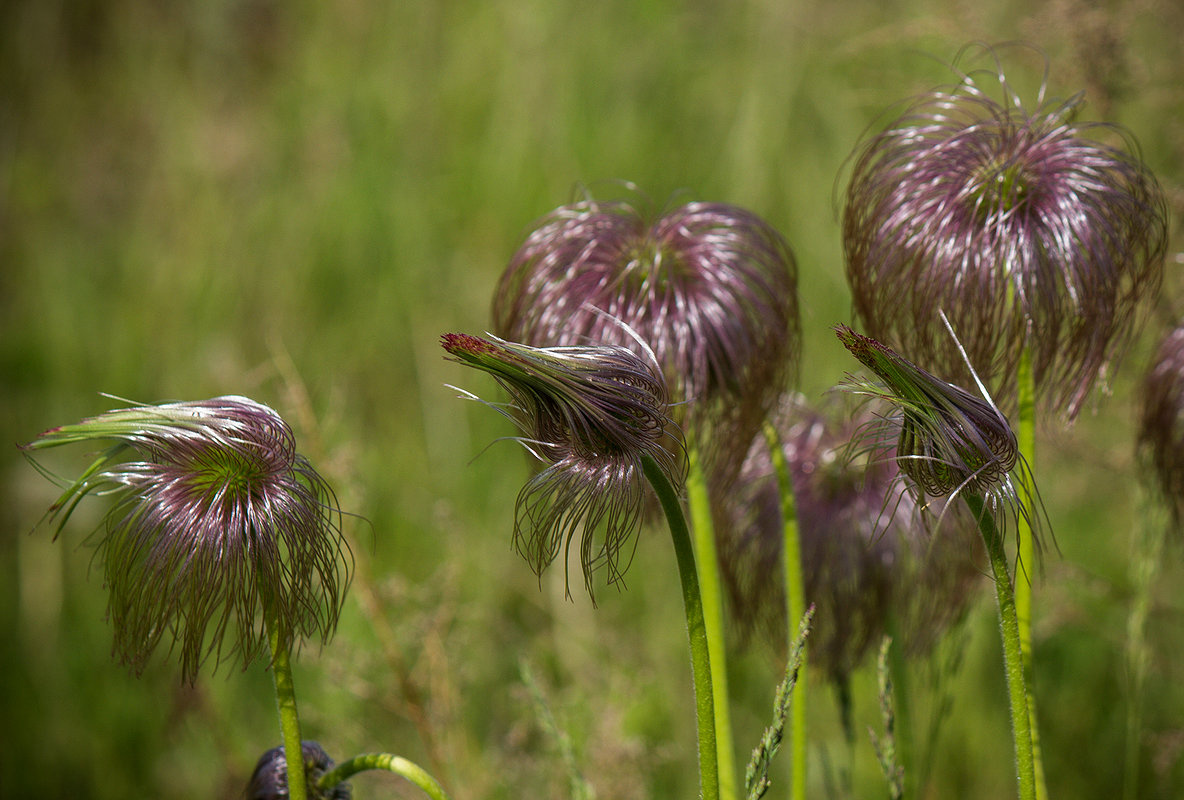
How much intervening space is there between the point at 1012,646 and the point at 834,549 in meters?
0.77

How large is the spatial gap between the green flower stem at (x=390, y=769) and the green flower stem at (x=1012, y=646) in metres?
0.53

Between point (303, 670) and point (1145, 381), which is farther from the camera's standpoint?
point (303, 670)

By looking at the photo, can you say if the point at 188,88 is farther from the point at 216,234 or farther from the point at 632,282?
the point at 632,282

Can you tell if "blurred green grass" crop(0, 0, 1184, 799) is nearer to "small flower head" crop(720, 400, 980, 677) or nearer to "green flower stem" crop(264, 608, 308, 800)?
"small flower head" crop(720, 400, 980, 677)


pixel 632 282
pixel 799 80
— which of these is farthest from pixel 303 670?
pixel 799 80

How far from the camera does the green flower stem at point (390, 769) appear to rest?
1029 millimetres

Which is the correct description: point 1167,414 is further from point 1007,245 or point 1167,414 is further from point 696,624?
point 696,624

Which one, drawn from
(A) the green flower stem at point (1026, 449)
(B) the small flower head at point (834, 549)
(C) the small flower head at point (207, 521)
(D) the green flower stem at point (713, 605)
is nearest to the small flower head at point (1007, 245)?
(A) the green flower stem at point (1026, 449)

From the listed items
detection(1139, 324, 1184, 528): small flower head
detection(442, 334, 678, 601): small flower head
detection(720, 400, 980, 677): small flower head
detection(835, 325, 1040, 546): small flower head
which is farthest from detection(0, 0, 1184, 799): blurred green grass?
detection(835, 325, 1040, 546): small flower head

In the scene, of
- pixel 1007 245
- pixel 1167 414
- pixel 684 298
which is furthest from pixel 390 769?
pixel 1167 414

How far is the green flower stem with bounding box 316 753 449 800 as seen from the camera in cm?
103

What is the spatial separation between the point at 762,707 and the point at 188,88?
14.9 feet

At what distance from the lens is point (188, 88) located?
5812 mm

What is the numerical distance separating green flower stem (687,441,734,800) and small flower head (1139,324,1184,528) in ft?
2.06
